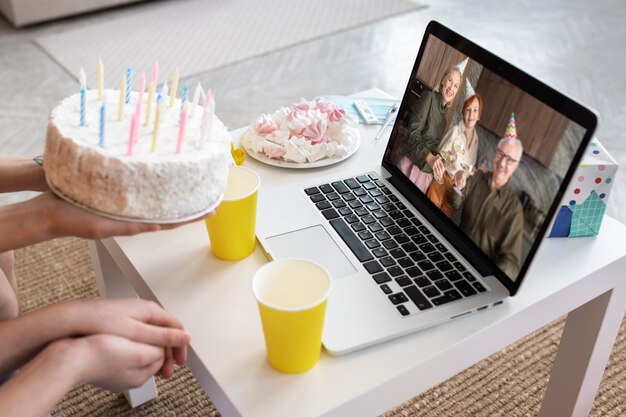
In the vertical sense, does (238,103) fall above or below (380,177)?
below

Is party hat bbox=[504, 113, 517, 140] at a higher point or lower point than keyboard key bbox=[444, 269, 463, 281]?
higher

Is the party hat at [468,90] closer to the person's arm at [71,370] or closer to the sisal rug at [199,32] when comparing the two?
the person's arm at [71,370]

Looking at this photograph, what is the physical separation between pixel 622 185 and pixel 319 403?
61.7 inches

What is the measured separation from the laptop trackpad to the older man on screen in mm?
169

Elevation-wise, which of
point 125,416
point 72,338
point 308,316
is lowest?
point 125,416

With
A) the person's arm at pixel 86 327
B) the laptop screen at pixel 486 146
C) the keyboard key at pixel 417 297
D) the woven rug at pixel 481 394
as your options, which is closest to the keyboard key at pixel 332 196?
the laptop screen at pixel 486 146

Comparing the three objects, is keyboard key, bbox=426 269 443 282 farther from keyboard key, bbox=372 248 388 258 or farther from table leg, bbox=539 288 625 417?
table leg, bbox=539 288 625 417

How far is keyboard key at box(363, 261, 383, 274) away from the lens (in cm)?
83

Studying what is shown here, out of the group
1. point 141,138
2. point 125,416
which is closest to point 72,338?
point 141,138

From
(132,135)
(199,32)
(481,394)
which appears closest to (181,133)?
(132,135)

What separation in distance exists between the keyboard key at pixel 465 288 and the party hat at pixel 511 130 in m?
0.18

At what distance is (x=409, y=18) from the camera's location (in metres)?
3.08

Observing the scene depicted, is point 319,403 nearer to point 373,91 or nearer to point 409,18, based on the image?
point 373,91

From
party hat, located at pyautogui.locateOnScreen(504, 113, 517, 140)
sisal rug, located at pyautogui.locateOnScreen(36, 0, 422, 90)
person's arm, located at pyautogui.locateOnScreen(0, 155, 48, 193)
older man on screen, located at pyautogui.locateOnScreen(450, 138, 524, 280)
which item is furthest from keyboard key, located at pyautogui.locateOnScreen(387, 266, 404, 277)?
sisal rug, located at pyautogui.locateOnScreen(36, 0, 422, 90)
